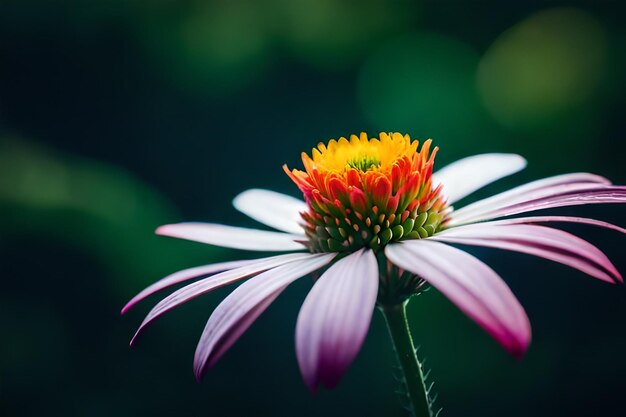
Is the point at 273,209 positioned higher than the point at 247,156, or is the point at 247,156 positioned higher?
the point at 247,156

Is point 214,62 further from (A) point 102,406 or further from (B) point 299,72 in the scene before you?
(A) point 102,406

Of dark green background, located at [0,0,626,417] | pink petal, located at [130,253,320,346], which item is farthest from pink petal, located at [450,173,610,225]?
dark green background, located at [0,0,626,417]

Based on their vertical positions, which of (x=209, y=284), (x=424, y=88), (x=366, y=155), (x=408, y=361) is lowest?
(x=408, y=361)

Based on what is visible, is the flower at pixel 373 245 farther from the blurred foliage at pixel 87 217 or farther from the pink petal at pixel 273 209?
the blurred foliage at pixel 87 217

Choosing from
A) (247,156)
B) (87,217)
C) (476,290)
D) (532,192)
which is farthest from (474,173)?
(87,217)

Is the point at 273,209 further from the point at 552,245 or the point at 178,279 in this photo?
the point at 552,245

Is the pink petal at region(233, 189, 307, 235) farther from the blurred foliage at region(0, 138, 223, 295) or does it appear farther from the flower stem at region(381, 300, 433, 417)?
the blurred foliage at region(0, 138, 223, 295)
